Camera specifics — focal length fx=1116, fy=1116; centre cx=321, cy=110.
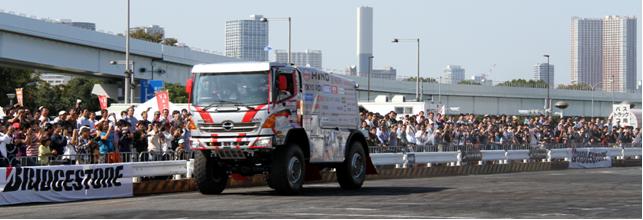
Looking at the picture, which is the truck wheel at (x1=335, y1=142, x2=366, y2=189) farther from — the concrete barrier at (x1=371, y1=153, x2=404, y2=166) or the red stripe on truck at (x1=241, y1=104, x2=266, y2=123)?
the concrete barrier at (x1=371, y1=153, x2=404, y2=166)

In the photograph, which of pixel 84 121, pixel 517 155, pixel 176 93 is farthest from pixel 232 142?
pixel 176 93

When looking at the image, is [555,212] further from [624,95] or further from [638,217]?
[624,95]

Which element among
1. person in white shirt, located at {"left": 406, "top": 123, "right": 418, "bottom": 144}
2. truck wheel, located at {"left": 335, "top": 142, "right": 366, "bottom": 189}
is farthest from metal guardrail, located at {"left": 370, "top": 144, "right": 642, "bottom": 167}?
truck wheel, located at {"left": 335, "top": 142, "right": 366, "bottom": 189}

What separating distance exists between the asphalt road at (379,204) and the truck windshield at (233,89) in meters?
1.95

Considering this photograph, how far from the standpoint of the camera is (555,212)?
1769 centimetres

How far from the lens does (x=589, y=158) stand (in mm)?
48000

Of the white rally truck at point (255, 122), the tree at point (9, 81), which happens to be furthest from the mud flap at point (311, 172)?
the tree at point (9, 81)

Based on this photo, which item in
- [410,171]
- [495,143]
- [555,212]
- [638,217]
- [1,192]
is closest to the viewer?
[638,217]

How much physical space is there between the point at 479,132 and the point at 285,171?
20.4 meters

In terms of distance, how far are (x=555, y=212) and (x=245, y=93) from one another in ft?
24.8

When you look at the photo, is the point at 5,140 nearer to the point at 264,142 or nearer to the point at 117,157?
the point at 117,157

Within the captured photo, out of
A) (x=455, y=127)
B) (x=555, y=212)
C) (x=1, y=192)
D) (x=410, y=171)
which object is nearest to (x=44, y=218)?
(x=1, y=192)

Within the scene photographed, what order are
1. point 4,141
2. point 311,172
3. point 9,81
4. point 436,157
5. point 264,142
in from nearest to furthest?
point 4,141 < point 264,142 < point 311,172 < point 436,157 < point 9,81

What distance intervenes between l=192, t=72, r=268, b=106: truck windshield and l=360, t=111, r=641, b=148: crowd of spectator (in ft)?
23.3
